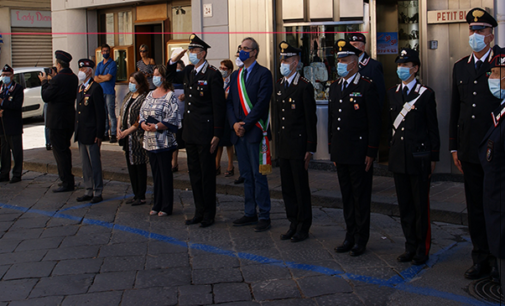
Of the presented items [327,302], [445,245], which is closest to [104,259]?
[327,302]

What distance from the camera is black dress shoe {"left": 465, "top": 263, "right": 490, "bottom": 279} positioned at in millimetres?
4766

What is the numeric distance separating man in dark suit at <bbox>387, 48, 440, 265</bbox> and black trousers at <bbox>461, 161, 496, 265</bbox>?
36 centimetres

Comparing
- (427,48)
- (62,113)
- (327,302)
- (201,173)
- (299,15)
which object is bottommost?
(327,302)

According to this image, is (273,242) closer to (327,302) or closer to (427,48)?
(327,302)

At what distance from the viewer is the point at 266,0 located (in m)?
9.80

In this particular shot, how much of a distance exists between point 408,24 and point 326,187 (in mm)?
3456

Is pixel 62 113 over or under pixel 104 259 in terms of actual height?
over

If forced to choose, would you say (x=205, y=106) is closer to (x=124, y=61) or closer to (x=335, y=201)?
(x=335, y=201)

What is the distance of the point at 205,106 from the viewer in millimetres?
6680

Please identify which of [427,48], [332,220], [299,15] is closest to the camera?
[332,220]

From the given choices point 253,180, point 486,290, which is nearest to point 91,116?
point 253,180

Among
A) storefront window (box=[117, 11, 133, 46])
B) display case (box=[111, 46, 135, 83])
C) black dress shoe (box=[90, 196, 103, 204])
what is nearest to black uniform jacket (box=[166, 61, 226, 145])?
black dress shoe (box=[90, 196, 103, 204])

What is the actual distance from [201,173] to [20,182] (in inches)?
174

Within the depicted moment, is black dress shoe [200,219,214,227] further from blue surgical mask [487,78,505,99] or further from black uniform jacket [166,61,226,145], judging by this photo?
blue surgical mask [487,78,505,99]
